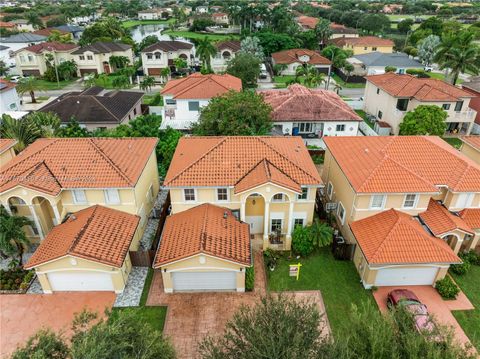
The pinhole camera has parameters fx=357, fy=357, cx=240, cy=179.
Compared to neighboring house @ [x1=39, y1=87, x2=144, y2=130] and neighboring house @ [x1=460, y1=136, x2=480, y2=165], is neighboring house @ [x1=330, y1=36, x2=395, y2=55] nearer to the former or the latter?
neighboring house @ [x1=460, y1=136, x2=480, y2=165]

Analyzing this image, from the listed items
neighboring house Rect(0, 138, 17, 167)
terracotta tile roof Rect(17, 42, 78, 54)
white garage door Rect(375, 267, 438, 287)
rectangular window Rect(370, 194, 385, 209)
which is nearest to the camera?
white garage door Rect(375, 267, 438, 287)

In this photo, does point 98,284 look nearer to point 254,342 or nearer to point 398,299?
point 254,342

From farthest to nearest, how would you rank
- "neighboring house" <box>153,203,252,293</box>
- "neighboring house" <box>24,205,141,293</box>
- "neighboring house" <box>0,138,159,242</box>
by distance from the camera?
1. "neighboring house" <box>0,138,159,242</box>
2. "neighboring house" <box>153,203,252,293</box>
3. "neighboring house" <box>24,205,141,293</box>

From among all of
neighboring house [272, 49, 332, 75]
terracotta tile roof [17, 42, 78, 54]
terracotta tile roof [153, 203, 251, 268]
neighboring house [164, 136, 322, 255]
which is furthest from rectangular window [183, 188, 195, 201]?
terracotta tile roof [17, 42, 78, 54]

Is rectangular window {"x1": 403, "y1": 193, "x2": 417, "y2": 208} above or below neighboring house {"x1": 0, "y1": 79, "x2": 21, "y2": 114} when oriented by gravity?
above

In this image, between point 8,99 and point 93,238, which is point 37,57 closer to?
A: point 8,99

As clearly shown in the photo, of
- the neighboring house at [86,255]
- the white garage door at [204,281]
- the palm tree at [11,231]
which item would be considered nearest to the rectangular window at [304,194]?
the white garage door at [204,281]

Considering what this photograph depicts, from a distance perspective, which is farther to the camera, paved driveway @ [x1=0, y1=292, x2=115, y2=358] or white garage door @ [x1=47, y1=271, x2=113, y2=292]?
white garage door @ [x1=47, y1=271, x2=113, y2=292]

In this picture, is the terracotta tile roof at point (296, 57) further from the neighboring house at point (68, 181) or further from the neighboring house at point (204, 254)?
the neighboring house at point (204, 254)
